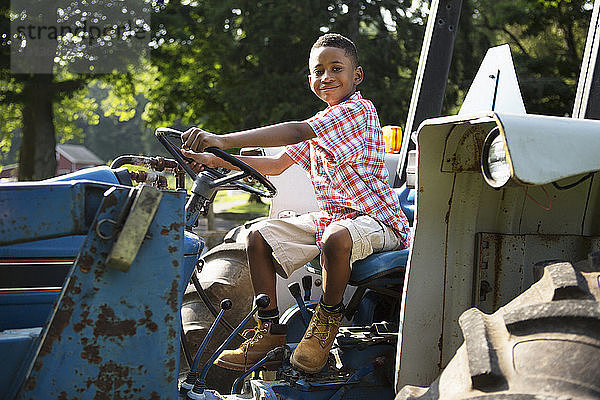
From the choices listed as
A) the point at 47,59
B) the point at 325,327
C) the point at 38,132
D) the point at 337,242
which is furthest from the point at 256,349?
the point at 38,132

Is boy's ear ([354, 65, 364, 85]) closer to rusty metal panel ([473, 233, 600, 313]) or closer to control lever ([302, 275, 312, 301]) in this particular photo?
control lever ([302, 275, 312, 301])

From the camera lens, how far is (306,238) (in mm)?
2828

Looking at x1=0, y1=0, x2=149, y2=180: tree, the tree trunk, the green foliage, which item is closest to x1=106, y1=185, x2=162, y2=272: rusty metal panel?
the green foliage

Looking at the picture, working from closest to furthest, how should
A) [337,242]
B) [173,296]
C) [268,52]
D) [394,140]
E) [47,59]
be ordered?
[173,296] < [337,242] < [394,140] < [268,52] < [47,59]

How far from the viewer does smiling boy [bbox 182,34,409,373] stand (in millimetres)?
2543

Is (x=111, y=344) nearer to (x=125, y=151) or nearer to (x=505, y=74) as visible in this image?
(x=505, y=74)

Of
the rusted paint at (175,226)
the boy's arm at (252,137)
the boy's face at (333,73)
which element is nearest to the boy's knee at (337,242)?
the boy's arm at (252,137)

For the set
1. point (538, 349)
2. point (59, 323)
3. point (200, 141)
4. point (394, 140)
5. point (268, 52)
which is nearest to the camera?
point (538, 349)

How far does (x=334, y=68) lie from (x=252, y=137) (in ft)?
1.89

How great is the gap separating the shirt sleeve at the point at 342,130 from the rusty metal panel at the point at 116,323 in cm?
100

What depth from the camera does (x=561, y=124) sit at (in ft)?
5.88

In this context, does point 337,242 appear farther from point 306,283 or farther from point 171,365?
point 171,365

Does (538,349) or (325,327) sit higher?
(538,349)

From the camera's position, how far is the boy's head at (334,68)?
2.79 m
